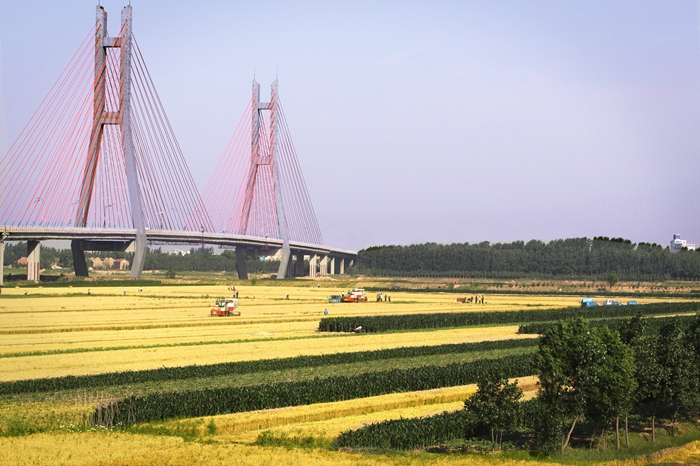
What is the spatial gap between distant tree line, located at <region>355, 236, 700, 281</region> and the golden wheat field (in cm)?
6827

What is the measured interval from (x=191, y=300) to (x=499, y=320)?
33.2 metres

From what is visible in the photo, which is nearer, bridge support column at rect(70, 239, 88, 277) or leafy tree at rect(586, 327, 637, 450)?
leafy tree at rect(586, 327, 637, 450)

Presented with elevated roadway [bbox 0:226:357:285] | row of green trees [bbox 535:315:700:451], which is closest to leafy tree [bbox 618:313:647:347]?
row of green trees [bbox 535:315:700:451]

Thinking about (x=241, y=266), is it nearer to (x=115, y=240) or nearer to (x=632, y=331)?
(x=115, y=240)

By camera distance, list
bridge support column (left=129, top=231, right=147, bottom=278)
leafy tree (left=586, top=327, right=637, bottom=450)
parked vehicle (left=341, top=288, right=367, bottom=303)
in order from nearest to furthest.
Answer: leafy tree (left=586, top=327, right=637, bottom=450), parked vehicle (left=341, top=288, right=367, bottom=303), bridge support column (left=129, top=231, right=147, bottom=278)

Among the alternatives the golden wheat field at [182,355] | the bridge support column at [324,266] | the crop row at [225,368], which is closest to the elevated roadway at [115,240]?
the bridge support column at [324,266]

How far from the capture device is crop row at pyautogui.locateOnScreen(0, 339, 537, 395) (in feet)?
98.8

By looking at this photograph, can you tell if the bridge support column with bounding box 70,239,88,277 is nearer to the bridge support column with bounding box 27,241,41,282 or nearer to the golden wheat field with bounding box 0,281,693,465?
the bridge support column with bounding box 27,241,41,282

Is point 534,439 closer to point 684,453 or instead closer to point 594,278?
point 684,453

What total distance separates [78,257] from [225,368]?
82.1m

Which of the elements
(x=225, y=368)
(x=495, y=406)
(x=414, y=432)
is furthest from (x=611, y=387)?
(x=225, y=368)

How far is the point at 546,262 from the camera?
16012 cm

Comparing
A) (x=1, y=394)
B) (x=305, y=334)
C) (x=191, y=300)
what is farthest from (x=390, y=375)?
(x=191, y=300)

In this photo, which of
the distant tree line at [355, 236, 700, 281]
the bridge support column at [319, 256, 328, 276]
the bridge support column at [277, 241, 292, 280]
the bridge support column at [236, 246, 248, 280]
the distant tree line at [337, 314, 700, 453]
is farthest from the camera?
the bridge support column at [319, 256, 328, 276]
